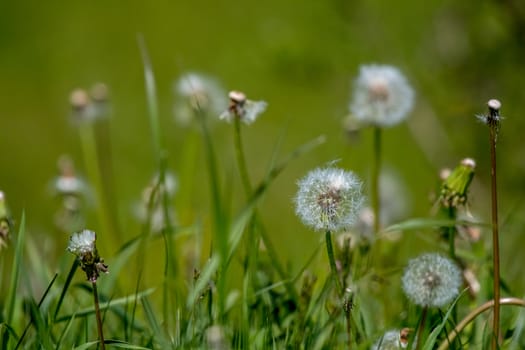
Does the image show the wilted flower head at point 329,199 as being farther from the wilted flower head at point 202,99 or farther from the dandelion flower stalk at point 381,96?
the wilted flower head at point 202,99

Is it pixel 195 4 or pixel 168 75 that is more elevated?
pixel 195 4

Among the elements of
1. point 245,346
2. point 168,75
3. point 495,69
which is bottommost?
point 245,346

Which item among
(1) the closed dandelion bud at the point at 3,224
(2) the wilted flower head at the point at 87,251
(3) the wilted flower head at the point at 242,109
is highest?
(3) the wilted flower head at the point at 242,109

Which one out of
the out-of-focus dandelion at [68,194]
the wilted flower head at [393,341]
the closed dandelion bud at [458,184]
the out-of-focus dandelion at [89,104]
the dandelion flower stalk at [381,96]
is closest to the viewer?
the wilted flower head at [393,341]

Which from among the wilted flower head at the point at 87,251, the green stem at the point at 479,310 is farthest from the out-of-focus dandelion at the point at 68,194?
the green stem at the point at 479,310

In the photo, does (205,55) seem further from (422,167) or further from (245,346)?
(245,346)

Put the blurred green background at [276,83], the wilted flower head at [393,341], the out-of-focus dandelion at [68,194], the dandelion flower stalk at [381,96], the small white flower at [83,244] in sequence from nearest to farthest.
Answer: the small white flower at [83,244]
the wilted flower head at [393,341]
the dandelion flower stalk at [381,96]
the out-of-focus dandelion at [68,194]
the blurred green background at [276,83]

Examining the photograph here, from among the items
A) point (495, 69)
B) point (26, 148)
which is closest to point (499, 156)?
point (495, 69)

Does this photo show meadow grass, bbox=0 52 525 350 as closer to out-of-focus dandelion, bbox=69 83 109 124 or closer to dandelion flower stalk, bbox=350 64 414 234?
dandelion flower stalk, bbox=350 64 414 234
